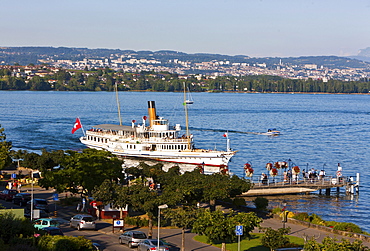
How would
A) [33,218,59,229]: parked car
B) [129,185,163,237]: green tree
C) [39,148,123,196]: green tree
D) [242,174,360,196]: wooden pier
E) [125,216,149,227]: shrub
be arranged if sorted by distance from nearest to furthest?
[33,218,59,229]: parked car, [129,185,163,237]: green tree, [125,216,149,227]: shrub, [39,148,123,196]: green tree, [242,174,360,196]: wooden pier

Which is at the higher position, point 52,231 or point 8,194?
point 52,231

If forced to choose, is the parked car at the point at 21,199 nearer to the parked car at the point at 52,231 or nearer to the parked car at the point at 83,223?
the parked car at the point at 83,223

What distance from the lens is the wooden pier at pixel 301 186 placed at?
176 feet

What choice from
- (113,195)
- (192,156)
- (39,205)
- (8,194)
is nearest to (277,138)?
(192,156)

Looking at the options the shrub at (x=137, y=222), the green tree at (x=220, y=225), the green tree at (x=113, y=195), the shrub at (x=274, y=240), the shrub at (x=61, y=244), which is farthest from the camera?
the green tree at (x=113, y=195)

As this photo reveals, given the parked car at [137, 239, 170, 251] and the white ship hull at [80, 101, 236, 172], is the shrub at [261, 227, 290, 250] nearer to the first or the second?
the parked car at [137, 239, 170, 251]

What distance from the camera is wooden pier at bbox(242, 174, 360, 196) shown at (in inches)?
2111

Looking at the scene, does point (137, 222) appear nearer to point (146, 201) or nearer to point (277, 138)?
point (146, 201)

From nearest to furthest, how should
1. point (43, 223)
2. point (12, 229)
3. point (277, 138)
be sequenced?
point (12, 229)
point (43, 223)
point (277, 138)

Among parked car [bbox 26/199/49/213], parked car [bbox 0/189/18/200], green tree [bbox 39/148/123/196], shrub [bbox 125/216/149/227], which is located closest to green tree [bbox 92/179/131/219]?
shrub [bbox 125/216/149/227]

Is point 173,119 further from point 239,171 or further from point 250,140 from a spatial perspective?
point 239,171

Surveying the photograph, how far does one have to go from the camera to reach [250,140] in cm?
10625

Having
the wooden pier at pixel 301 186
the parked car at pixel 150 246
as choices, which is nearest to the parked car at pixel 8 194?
the parked car at pixel 150 246

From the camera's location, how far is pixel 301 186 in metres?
55.1
